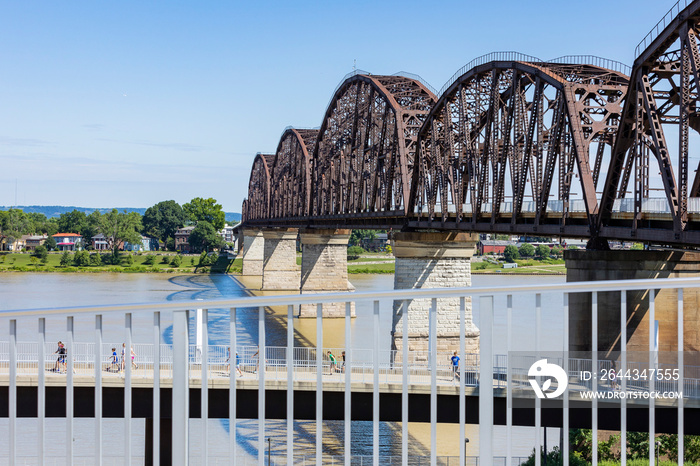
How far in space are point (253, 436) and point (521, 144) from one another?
15263mm

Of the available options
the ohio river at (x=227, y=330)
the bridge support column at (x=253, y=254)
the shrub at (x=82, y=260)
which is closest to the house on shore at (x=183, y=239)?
the shrub at (x=82, y=260)

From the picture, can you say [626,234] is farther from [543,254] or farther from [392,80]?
[543,254]

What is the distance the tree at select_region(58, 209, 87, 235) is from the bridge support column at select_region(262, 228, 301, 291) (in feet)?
314

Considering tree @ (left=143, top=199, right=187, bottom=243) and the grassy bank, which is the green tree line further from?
the grassy bank

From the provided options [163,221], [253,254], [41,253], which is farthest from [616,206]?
[163,221]

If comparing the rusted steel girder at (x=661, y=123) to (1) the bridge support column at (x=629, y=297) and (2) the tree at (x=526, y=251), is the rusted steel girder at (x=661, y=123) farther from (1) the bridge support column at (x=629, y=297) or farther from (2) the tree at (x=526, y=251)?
(2) the tree at (x=526, y=251)

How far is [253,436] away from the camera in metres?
22.7

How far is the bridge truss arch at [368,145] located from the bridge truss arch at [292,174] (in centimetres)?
265

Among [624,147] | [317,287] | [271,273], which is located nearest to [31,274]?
[271,273]

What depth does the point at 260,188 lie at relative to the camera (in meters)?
112

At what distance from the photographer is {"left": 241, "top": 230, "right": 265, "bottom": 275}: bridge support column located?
103688 mm

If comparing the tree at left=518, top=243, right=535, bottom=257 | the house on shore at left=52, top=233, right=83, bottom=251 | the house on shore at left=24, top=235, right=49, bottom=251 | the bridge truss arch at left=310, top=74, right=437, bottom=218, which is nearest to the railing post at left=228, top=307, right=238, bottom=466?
the bridge truss arch at left=310, top=74, right=437, bottom=218

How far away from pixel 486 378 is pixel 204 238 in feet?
472

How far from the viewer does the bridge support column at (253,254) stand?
104 metres
